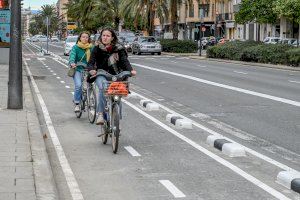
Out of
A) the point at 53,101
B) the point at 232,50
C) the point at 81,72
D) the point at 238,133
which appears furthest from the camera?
the point at 232,50

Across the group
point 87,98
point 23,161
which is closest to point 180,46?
point 87,98

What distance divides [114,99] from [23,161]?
1805 millimetres

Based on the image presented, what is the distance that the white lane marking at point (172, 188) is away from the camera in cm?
629

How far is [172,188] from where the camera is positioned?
6.59 metres

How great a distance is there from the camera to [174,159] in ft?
26.8

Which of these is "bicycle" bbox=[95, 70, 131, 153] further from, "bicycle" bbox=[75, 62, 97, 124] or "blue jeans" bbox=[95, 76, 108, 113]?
"bicycle" bbox=[75, 62, 97, 124]

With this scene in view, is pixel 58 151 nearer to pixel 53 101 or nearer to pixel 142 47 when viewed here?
pixel 53 101

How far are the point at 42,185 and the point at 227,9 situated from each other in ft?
256

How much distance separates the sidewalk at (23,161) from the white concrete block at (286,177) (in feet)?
8.24

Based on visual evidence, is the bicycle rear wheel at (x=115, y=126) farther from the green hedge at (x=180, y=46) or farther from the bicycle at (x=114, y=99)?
the green hedge at (x=180, y=46)

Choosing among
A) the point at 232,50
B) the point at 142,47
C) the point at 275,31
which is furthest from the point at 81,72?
the point at 275,31

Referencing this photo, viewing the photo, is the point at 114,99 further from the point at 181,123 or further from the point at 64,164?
the point at 181,123

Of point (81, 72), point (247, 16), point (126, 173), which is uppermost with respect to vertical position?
point (247, 16)

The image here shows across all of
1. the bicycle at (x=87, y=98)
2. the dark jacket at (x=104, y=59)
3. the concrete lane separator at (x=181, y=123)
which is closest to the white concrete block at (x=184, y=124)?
the concrete lane separator at (x=181, y=123)
